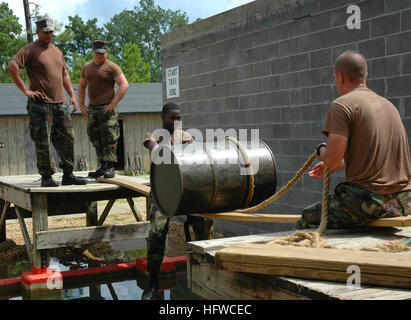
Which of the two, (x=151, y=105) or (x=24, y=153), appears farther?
(x=151, y=105)

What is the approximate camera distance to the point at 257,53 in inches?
298

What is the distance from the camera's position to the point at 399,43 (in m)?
5.44

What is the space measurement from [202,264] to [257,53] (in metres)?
4.82

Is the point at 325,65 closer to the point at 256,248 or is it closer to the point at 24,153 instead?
the point at 256,248

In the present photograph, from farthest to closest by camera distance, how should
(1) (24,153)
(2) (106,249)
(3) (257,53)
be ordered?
(1) (24,153), (2) (106,249), (3) (257,53)

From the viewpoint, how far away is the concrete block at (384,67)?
217 inches

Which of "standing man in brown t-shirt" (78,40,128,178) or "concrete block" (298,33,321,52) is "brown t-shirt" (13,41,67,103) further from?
"concrete block" (298,33,321,52)

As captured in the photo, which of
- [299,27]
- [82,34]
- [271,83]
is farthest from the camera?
[82,34]

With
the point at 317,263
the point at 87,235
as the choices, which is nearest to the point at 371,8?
the point at 317,263

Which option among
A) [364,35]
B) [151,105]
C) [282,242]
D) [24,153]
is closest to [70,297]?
[282,242]

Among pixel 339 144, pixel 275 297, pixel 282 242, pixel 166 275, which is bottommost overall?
pixel 166 275

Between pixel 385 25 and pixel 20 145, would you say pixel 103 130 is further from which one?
pixel 20 145

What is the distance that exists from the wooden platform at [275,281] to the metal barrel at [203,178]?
2.26ft

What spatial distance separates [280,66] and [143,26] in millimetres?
65060
